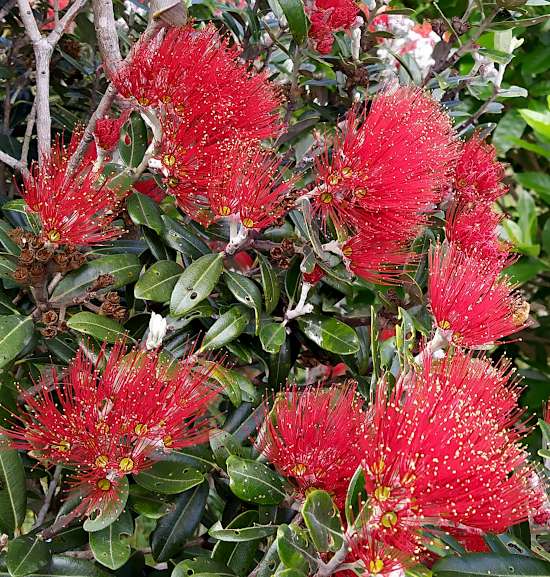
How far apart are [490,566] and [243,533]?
0.35 m

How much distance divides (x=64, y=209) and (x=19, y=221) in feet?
1.06

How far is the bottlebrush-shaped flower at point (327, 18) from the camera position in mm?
1385

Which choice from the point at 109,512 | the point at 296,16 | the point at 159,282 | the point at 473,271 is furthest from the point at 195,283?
the point at 296,16

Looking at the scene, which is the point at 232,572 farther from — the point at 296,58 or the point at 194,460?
the point at 296,58

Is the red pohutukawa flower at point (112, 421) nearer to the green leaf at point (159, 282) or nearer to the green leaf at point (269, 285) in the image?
the green leaf at point (159, 282)

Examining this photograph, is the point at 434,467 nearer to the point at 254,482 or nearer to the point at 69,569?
the point at 254,482

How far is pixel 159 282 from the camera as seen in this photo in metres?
1.12

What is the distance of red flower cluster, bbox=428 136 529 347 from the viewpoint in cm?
115

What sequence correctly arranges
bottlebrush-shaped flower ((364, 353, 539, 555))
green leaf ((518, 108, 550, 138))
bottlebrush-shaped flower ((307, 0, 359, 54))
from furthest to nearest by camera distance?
green leaf ((518, 108, 550, 138)) → bottlebrush-shaped flower ((307, 0, 359, 54)) → bottlebrush-shaped flower ((364, 353, 539, 555))

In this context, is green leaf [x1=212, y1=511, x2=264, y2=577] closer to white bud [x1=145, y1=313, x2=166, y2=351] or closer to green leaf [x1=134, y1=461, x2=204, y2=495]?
green leaf [x1=134, y1=461, x2=204, y2=495]

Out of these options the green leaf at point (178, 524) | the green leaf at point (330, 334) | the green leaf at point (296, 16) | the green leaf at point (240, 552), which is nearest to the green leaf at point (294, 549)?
the green leaf at point (240, 552)

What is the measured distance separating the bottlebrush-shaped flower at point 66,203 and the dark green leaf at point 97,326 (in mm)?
127

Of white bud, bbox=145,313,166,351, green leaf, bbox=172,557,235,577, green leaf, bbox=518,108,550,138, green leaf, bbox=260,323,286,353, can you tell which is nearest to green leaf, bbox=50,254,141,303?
white bud, bbox=145,313,166,351

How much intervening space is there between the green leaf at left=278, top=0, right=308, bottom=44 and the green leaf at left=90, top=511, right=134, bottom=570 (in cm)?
98
